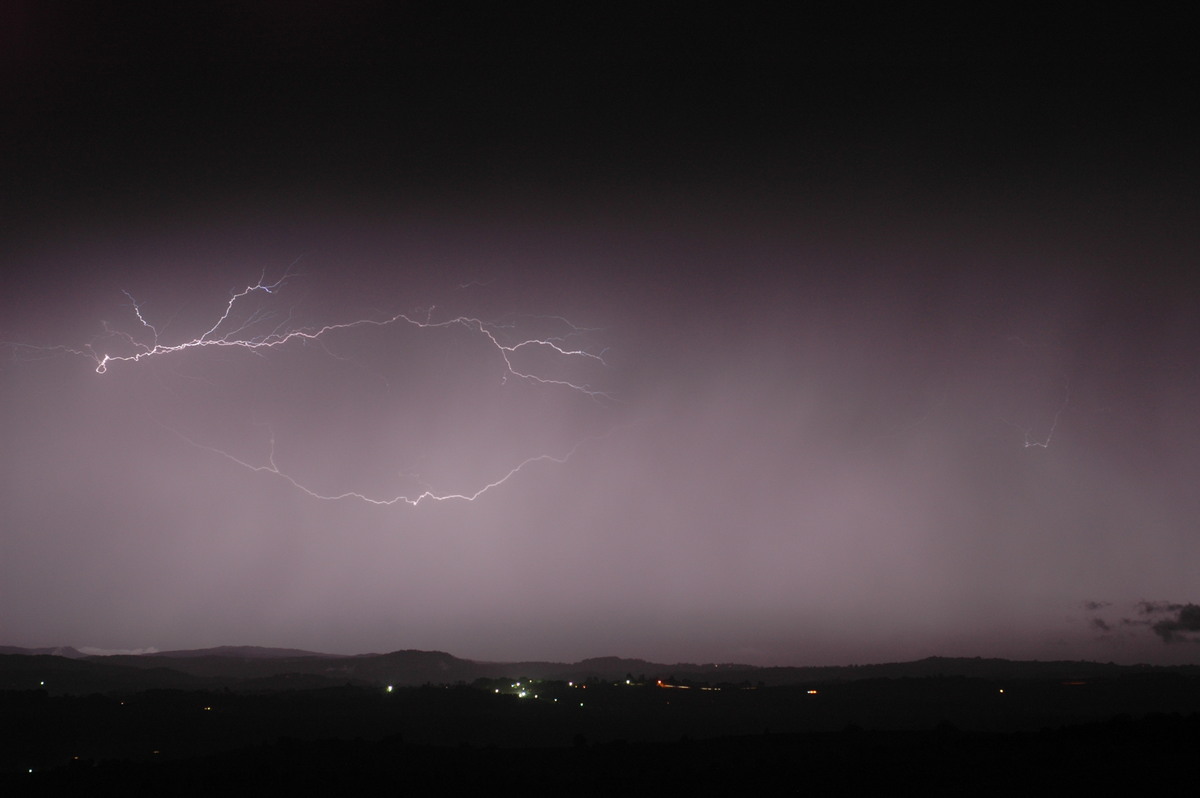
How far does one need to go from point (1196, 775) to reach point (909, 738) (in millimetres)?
11626

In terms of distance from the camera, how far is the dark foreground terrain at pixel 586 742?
20.3 metres

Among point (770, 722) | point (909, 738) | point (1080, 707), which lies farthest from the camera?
point (1080, 707)

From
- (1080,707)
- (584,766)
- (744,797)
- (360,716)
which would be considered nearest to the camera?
(744,797)

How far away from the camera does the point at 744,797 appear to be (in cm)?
1998

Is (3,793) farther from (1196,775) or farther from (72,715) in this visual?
(1196,775)

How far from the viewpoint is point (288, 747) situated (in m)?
28.5

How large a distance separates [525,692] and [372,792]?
3872 cm

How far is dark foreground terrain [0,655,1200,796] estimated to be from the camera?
798 inches

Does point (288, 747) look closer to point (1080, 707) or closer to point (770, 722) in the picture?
point (770, 722)

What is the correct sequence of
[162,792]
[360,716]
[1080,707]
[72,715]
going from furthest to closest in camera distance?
1. [1080,707]
2. [360,716]
3. [72,715]
4. [162,792]

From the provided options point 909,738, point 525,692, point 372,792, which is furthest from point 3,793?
point 525,692

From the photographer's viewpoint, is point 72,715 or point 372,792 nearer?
point 372,792

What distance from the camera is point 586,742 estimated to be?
107 ft

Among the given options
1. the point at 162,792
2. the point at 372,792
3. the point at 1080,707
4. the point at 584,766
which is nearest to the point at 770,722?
the point at 1080,707
